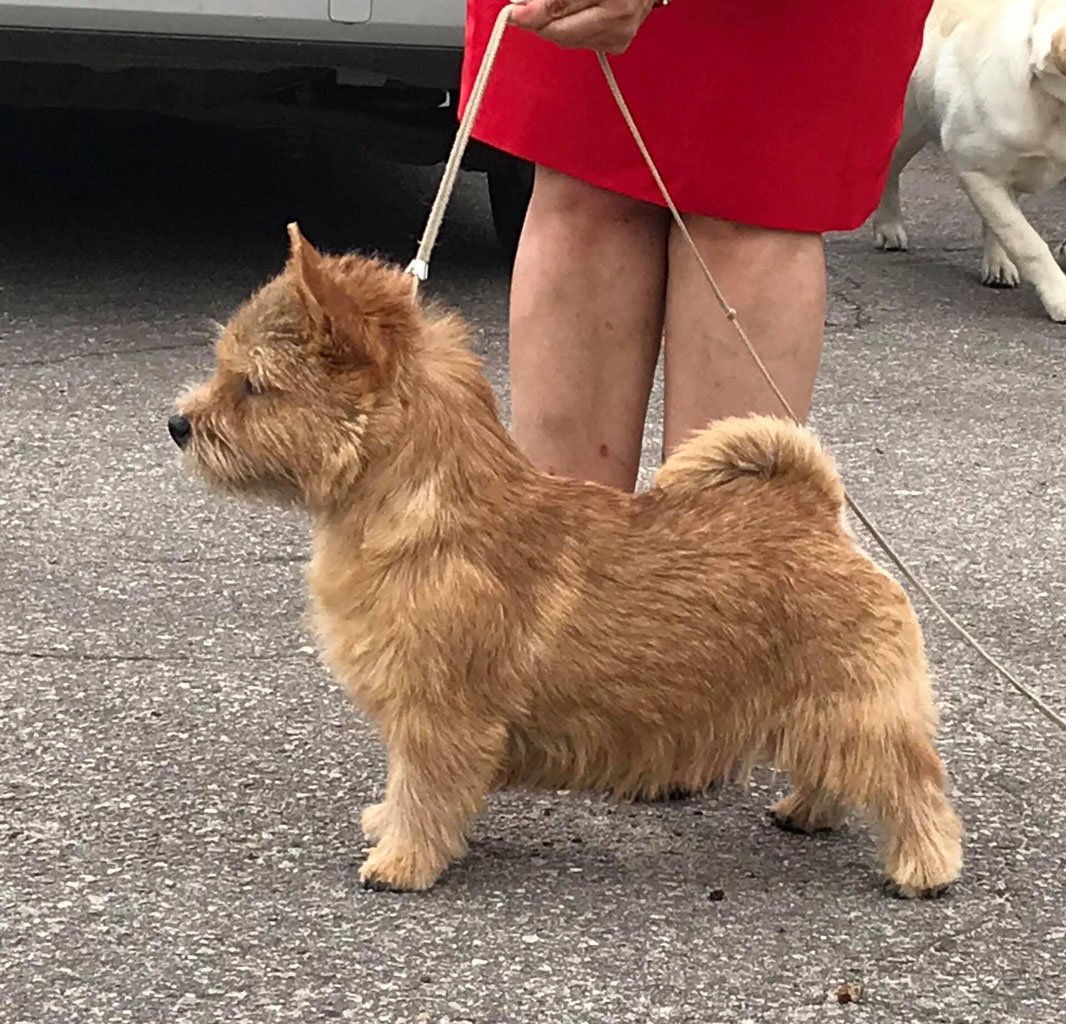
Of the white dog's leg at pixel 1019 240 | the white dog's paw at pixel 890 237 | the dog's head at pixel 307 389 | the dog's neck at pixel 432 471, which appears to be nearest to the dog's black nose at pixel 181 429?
the dog's head at pixel 307 389

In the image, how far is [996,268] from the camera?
6.28 meters

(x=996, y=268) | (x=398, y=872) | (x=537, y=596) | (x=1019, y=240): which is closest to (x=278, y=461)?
(x=537, y=596)

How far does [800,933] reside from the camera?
2.39 meters

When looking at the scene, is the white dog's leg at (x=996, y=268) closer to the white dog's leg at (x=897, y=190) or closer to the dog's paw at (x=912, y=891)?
the white dog's leg at (x=897, y=190)

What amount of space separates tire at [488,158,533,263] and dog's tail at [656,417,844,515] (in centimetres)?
334

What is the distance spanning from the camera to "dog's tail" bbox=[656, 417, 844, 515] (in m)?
2.46

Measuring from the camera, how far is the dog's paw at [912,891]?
246cm

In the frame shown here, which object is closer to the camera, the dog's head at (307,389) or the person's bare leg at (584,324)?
the dog's head at (307,389)

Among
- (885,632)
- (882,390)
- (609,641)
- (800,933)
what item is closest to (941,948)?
(800,933)

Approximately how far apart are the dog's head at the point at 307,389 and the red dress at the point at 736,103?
56 cm

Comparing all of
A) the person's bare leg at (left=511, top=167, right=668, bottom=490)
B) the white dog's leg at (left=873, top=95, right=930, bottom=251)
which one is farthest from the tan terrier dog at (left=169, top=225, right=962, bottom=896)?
the white dog's leg at (left=873, top=95, right=930, bottom=251)

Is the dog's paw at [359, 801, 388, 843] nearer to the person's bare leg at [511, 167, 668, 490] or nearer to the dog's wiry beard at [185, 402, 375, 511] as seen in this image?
the dog's wiry beard at [185, 402, 375, 511]

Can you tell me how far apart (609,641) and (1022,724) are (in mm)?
1017

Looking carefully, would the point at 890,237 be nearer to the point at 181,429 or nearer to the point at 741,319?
the point at 741,319
